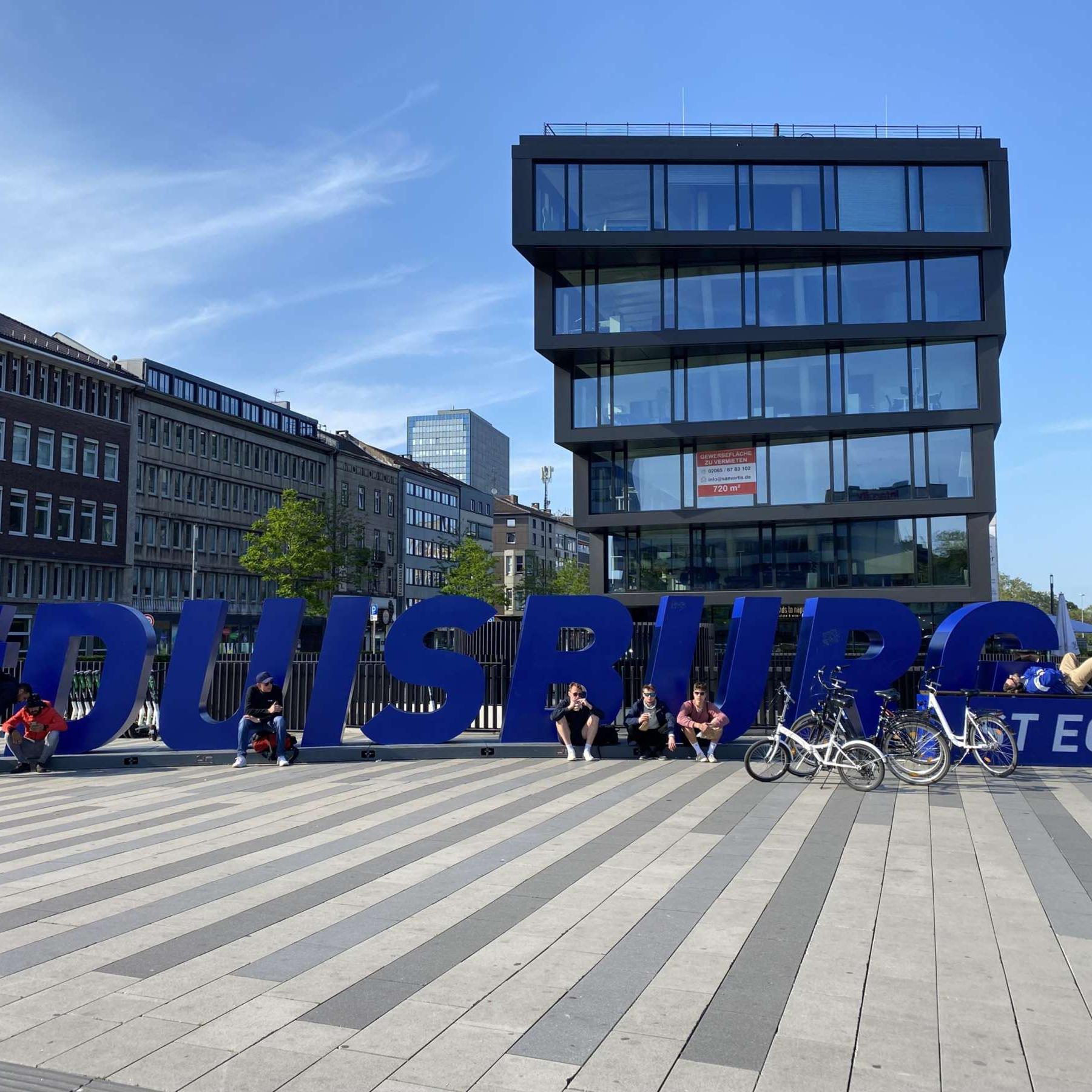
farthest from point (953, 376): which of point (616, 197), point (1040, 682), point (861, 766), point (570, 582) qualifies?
point (570, 582)

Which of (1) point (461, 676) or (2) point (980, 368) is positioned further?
(2) point (980, 368)

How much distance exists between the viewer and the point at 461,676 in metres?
18.9

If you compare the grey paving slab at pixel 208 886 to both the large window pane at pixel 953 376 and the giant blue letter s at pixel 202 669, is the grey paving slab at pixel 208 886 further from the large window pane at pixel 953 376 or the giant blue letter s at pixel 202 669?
the large window pane at pixel 953 376

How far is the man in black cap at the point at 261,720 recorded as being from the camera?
1767 centimetres

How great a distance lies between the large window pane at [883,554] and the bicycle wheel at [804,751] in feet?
65.2

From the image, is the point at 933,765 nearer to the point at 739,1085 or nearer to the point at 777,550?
the point at 739,1085

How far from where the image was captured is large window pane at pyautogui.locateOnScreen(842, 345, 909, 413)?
113 feet

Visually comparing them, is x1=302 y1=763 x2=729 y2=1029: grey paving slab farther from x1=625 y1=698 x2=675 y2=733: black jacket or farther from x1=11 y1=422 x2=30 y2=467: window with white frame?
x1=11 y1=422 x2=30 y2=467: window with white frame

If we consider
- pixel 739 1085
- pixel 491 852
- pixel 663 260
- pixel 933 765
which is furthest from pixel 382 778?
pixel 663 260

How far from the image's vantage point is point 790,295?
114 ft

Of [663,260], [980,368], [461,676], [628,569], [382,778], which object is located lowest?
[382,778]

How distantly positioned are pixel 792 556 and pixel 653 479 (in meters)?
5.04

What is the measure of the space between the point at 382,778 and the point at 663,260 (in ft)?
78.4

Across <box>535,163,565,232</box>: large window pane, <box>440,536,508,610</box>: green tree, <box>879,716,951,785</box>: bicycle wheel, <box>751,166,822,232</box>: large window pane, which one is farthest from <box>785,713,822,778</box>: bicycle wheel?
<box>440,536,508,610</box>: green tree
